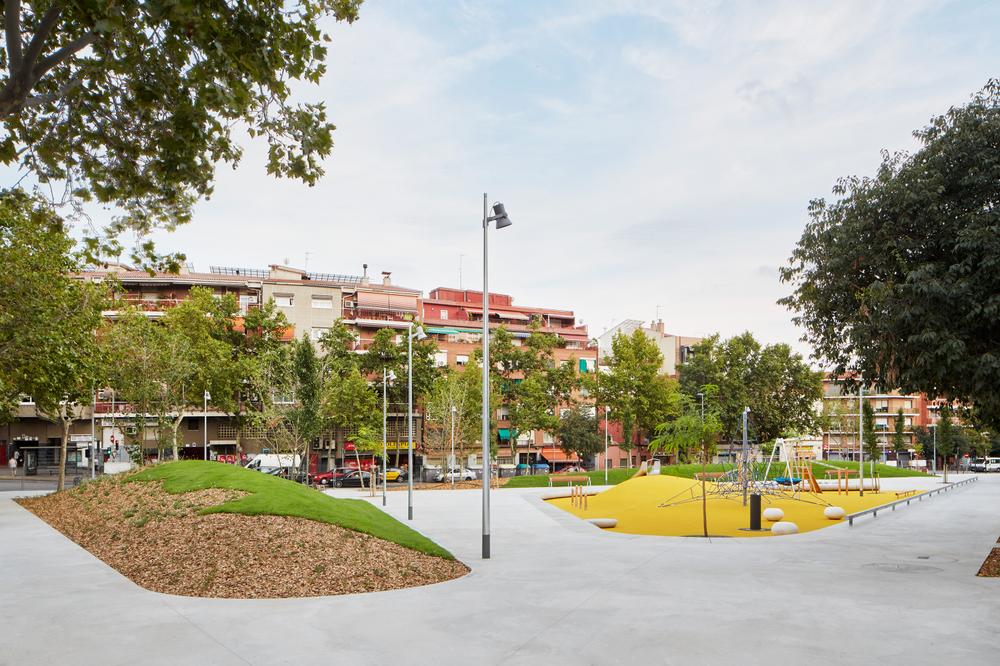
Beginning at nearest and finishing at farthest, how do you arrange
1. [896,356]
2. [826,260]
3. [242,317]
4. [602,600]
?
[602,600]
[896,356]
[826,260]
[242,317]

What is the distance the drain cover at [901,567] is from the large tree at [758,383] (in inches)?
2195

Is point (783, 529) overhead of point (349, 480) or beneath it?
overhead

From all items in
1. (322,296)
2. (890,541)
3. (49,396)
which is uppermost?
(322,296)

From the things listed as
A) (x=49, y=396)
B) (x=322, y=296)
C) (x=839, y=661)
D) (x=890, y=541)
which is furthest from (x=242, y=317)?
(x=839, y=661)

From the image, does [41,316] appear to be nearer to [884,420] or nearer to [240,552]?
[240,552]

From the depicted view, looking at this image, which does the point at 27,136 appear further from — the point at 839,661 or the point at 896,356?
the point at 896,356

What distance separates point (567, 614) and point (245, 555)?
6304 mm

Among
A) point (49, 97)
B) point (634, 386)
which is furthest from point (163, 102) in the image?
point (634, 386)

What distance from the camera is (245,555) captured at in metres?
14.2

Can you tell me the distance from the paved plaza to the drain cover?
9cm

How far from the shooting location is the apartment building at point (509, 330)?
7650cm

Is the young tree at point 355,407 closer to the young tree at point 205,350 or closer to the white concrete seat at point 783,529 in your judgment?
the young tree at point 205,350

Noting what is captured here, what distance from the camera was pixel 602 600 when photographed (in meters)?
12.4

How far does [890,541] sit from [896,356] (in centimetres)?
750
